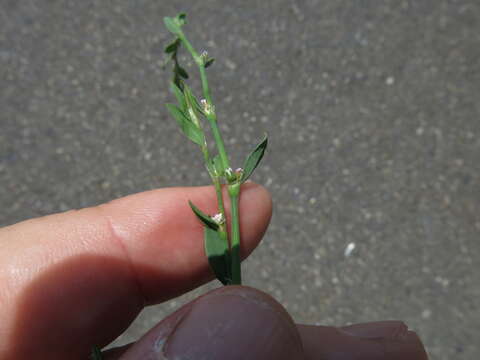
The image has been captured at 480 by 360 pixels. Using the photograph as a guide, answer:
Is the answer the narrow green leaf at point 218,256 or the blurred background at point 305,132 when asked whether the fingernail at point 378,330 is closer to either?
the narrow green leaf at point 218,256

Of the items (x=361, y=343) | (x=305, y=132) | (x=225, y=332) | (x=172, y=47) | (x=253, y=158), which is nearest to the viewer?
(x=225, y=332)

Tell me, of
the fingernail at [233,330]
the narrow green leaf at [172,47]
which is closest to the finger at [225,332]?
the fingernail at [233,330]

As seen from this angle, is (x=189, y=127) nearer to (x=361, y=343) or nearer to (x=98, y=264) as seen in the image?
A: (x=98, y=264)

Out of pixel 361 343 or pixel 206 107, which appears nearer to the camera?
pixel 206 107

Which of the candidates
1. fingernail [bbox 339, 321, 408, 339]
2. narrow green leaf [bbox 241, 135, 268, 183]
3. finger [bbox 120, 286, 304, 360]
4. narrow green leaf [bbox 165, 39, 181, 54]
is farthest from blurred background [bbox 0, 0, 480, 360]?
finger [bbox 120, 286, 304, 360]

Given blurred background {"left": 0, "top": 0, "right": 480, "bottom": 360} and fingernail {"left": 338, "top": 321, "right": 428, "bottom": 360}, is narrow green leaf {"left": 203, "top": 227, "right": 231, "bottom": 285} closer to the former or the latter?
fingernail {"left": 338, "top": 321, "right": 428, "bottom": 360}

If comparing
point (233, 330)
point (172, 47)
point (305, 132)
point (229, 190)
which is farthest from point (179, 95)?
point (305, 132)

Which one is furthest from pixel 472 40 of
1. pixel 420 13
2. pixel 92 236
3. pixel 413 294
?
pixel 92 236
